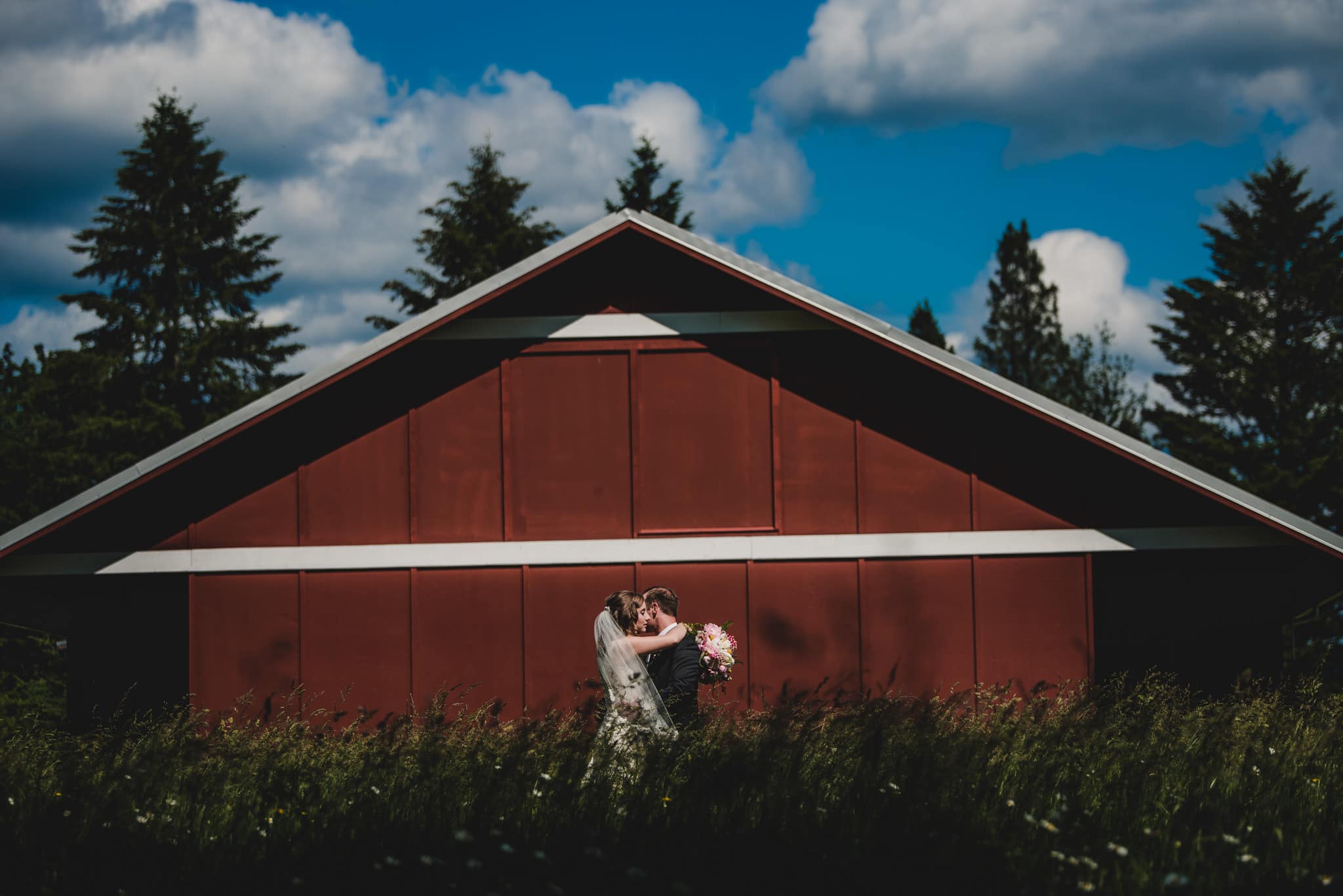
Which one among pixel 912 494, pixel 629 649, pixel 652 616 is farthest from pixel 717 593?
pixel 629 649

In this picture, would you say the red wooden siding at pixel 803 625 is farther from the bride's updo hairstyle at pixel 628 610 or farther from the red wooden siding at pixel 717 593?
the bride's updo hairstyle at pixel 628 610

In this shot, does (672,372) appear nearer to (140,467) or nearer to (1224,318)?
(140,467)

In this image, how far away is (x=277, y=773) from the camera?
460 cm

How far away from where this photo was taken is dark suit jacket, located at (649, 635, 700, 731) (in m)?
7.14

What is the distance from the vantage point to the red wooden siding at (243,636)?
10531 mm

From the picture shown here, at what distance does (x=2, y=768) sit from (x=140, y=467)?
450 centimetres

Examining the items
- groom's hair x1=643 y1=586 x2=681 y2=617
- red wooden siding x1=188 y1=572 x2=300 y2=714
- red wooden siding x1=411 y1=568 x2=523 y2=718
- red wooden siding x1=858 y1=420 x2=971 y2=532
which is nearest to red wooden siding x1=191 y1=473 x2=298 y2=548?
red wooden siding x1=188 y1=572 x2=300 y2=714

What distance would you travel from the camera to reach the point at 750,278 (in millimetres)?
10070

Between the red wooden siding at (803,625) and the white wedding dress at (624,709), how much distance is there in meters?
3.48

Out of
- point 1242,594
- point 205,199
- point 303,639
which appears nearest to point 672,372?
point 303,639

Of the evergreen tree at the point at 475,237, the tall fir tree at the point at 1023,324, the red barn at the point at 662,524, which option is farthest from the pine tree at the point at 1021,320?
the red barn at the point at 662,524

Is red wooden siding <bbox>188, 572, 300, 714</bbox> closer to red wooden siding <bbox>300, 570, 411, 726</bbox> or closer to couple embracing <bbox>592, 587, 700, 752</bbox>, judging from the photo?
red wooden siding <bbox>300, 570, 411, 726</bbox>

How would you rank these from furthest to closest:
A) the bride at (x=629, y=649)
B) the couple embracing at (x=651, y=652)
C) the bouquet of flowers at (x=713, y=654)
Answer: the bouquet of flowers at (x=713, y=654), the couple embracing at (x=651, y=652), the bride at (x=629, y=649)

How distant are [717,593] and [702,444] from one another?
Answer: 4.94ft
